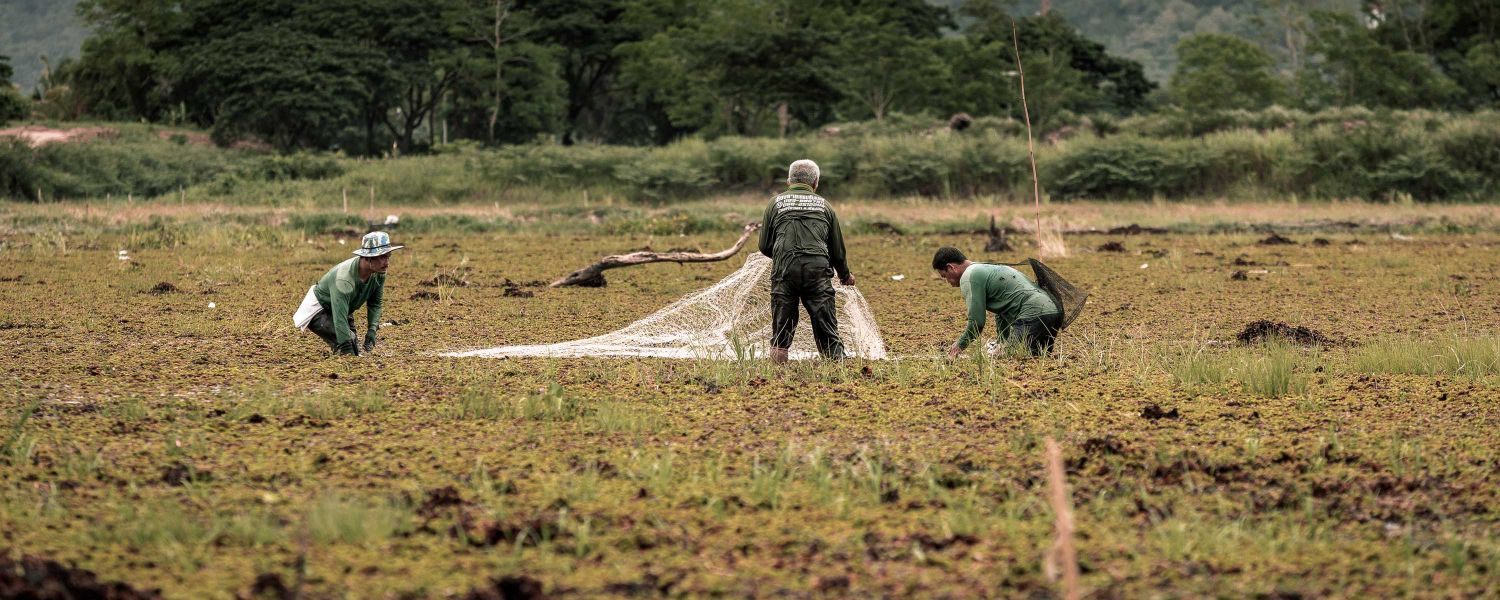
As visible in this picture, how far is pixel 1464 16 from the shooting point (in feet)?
173

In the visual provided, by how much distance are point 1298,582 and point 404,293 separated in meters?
10.4

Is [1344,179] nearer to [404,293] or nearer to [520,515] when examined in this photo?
[404,293]

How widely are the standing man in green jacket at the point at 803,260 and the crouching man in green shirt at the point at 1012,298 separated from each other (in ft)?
2.11

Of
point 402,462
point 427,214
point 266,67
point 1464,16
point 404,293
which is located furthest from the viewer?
point 1464,16

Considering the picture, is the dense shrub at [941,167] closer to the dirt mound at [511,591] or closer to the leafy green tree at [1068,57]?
the leafy green tree at [1068,57]

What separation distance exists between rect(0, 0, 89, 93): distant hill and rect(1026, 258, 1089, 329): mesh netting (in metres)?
120

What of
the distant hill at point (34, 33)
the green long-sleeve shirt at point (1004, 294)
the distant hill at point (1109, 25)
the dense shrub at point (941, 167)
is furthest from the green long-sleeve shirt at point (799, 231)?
the distant hill at point (34, 33)

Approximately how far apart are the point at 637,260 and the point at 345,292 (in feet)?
11.2

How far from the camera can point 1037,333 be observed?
877cm

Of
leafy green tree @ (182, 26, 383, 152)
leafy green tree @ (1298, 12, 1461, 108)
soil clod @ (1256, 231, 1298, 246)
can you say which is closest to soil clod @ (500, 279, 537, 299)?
soil clod @ (1256, 231, 1298, 246)

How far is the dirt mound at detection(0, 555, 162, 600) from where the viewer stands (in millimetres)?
3645

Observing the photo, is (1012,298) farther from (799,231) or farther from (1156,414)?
(1156,414)

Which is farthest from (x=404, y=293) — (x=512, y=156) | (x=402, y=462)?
(x=512, y=156)

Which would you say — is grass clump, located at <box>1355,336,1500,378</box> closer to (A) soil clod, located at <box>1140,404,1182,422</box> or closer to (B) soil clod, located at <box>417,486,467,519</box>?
(A) soil clod, located at <box>1140,404,1182,422</box>
